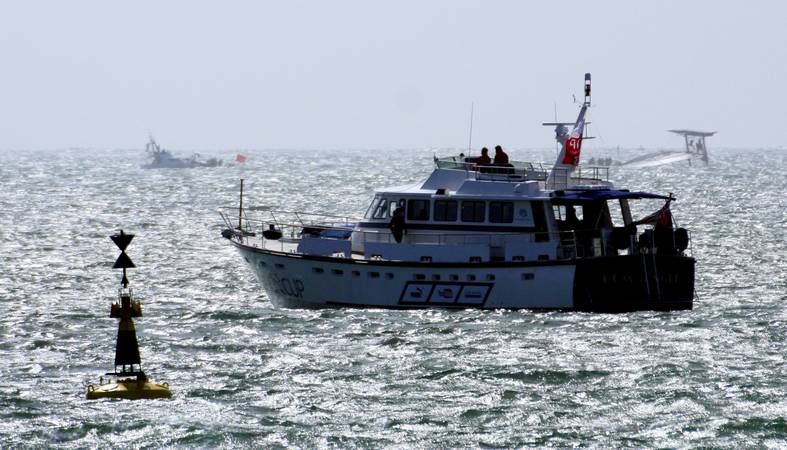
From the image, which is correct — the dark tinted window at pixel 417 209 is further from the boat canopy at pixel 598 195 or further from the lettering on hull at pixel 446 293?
the boat canopy at pixel 598 195

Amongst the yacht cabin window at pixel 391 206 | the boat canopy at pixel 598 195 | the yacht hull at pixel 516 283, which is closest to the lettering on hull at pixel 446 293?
the yacht hull at pixel 516 283

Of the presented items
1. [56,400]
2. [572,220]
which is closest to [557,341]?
[572,220]

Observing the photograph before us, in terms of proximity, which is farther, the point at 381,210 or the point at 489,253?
the point at 381,210

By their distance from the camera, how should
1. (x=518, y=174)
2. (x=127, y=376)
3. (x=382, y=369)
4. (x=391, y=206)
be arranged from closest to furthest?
1. (x=127, y=376)
2. (x=382, y=369)
3. (x=391, y=206)
4. (x=518, y=174)

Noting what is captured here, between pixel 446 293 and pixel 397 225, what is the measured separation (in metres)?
2.41

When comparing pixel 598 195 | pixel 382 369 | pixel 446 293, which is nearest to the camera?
pixel 382 369

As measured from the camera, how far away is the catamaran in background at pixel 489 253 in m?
36.4

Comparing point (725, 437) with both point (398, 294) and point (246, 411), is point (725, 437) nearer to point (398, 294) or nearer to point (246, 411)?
point (246, 411)

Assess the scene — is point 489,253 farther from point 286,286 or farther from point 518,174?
point 286,286

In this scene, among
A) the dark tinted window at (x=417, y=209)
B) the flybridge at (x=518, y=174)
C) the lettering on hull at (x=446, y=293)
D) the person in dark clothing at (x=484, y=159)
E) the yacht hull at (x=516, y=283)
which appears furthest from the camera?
the person in dark clothing at (x=484, y=159)

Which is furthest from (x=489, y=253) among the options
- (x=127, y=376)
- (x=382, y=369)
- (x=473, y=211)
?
(x=127, y=376)

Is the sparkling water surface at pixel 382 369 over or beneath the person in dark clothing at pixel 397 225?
beneath

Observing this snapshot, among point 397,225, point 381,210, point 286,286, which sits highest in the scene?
point 381,210

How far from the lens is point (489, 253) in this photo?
1447 inches
